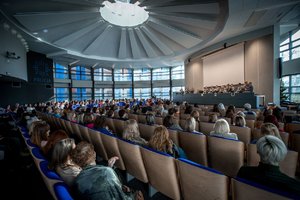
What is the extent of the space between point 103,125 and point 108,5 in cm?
1024

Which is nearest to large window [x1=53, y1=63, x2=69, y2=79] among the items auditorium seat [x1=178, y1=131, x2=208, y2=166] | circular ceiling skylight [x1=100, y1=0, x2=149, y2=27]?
circular ceiling skylight [x1=100, y1=0, x2=149, y2=27]

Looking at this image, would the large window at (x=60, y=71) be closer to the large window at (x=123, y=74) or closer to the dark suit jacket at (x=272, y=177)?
the large window at (x=123, y=74)

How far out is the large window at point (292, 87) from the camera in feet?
35.6

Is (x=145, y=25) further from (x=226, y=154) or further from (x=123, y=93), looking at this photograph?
(x=123, y=93)

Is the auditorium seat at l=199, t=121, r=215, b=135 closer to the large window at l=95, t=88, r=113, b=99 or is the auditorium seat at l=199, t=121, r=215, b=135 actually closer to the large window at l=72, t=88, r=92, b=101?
the large window at l=72, t=88, r=92, b=101

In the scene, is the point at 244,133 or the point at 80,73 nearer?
the point at 244,133

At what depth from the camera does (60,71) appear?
17.0 metres

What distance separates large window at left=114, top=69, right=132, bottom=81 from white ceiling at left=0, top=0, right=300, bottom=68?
5.43 metres

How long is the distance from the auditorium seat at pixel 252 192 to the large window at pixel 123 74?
2169 centimetres

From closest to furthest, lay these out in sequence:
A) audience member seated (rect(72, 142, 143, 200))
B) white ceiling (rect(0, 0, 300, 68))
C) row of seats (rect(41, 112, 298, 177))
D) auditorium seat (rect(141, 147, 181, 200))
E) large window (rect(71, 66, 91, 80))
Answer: audience member seated (rect(72, 142, 143, 200)) < auditorium seat (rect(141, 147, 181, 200)) < row of seats (rect(41, 112, 298, 177)) < white ceiling (rect(0, 0, 300, 68)) < large window (rect(71, 66, 91, 80))

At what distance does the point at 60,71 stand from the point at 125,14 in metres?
9.78

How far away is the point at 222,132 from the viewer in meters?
2.61

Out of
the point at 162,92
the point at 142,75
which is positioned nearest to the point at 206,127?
the point at 162,92

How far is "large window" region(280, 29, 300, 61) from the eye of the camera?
422 inches
